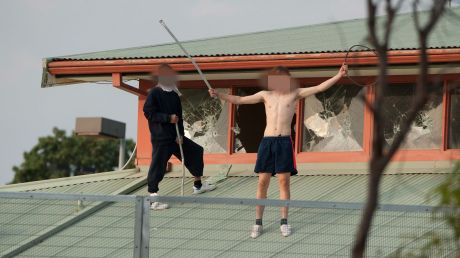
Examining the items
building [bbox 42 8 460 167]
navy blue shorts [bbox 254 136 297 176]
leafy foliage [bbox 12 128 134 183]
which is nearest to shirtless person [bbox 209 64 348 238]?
navy blue shorts [bbox 254 136 297 176]

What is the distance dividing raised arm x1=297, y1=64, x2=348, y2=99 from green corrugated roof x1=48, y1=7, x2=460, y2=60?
2447mm

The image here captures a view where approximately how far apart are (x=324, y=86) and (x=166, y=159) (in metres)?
2.32

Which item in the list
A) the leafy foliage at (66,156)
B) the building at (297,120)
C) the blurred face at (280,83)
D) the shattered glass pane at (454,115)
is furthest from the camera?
the leafy foliage at (66,156)

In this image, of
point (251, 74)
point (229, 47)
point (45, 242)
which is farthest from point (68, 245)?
point (229, 47)

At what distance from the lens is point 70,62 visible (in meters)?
16.0

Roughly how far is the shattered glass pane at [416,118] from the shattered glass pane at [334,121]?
0.40 m

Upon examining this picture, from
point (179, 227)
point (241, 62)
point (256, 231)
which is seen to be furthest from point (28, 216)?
point (241, 62)

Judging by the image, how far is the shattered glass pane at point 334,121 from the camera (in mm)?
15219

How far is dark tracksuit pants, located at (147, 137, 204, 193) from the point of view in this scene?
13.7 m

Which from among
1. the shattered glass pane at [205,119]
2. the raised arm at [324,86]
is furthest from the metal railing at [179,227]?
the shattered glass pane at [205,119]

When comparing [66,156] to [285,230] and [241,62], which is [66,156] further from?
[285,230]

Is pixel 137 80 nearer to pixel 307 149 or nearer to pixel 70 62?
pixel 70 62

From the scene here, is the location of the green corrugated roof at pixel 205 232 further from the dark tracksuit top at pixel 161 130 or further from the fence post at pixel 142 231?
the dark tracksuit top at pixel 161 130

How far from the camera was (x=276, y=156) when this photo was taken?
12453 mm
